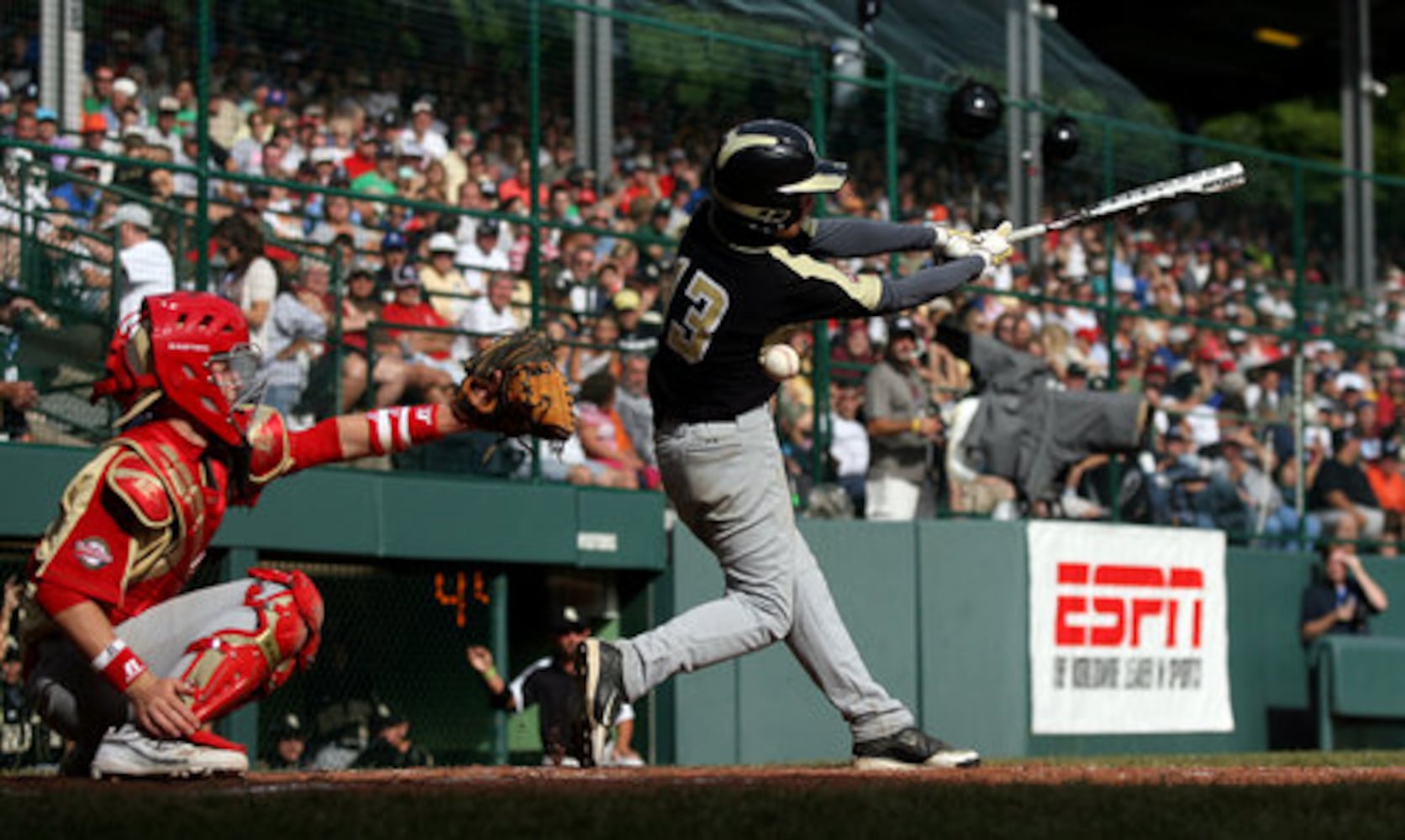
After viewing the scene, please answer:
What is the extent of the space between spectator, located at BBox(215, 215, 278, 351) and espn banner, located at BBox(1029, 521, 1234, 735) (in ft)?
15.9

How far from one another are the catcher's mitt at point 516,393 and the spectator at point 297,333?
4.97 m

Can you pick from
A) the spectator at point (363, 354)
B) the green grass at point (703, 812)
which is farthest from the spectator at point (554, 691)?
the green grass at point (703, 812)

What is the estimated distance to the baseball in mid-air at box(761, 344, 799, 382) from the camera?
21.9 feet

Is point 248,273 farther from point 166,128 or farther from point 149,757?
point 149,757

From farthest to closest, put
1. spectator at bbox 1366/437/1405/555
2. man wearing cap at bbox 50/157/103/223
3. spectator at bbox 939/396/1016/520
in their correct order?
spectator at bbox 1366/437/1405/555, spectator at bbox 939/396/1016/520, man wearing cap at bbox 50/157/103/223

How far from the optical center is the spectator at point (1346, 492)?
50.7 feet

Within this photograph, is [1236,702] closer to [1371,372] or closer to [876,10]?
[1371,372]

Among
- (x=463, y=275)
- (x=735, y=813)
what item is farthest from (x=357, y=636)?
(x=735, y=813)

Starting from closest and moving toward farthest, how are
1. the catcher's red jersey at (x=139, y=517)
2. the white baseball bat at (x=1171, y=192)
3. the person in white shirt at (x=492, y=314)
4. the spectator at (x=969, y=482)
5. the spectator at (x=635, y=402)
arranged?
the catcher's red jersey at (x=139, y=517)
the white baseball bat at (x=1171, y=192)
the person in white shirt at (x=492, y=314)
the spectator at (x=635, y=402)
the spectator at (x=969, y=482)

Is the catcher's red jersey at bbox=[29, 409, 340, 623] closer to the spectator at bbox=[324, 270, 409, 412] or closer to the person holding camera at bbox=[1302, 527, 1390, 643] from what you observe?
the spectator at bbox=[324, 270, 409, 412]

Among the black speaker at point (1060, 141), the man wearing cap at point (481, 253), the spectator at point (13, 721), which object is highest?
the black speaker at point (1060, 141)

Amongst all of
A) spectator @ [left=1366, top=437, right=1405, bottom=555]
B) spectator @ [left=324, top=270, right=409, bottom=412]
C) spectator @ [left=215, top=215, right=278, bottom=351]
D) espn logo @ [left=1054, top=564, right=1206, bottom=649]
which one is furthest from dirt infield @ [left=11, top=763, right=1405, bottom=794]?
spectator @ [left=1366, top=437, right=1405, bottom=555]

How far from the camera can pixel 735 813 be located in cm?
483

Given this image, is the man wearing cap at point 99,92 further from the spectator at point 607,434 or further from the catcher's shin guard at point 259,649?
the catcher's shin guard at point 259,649
